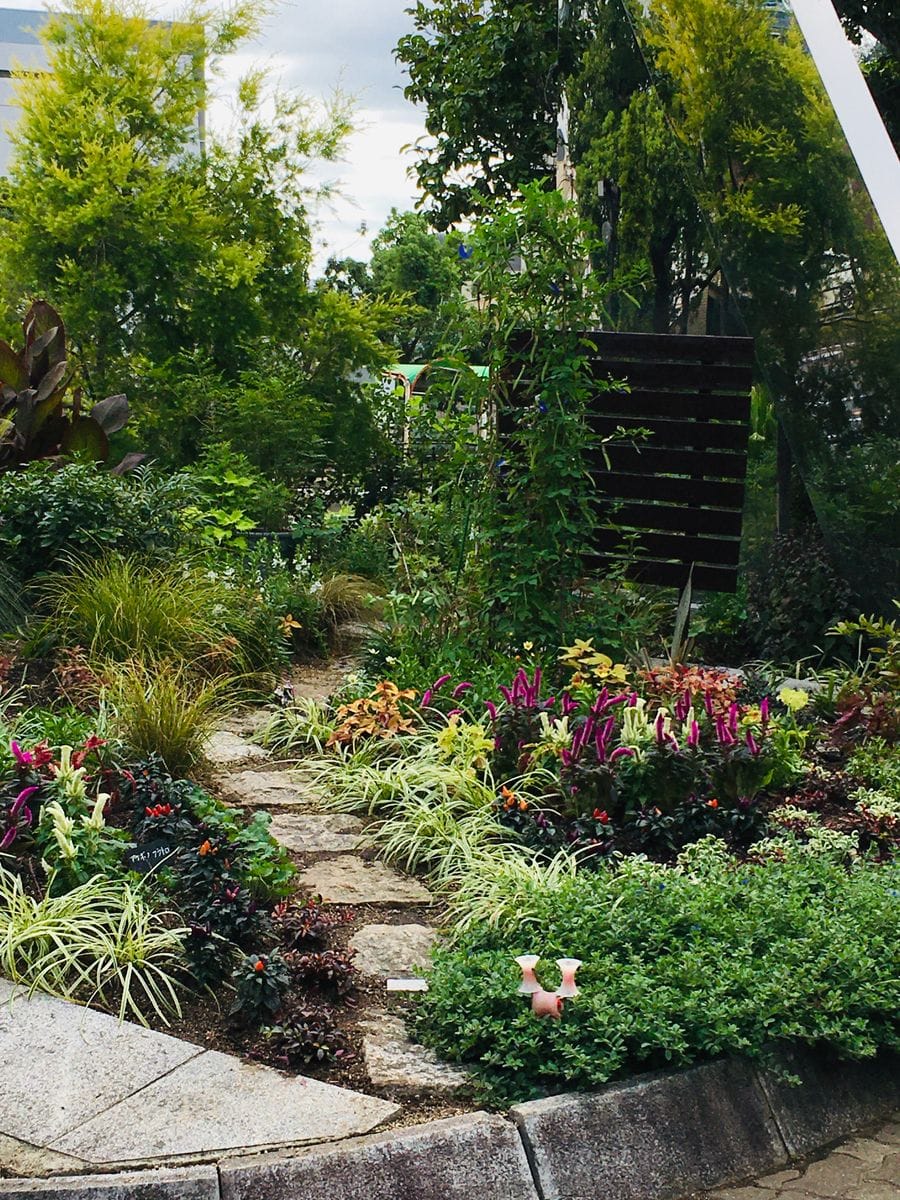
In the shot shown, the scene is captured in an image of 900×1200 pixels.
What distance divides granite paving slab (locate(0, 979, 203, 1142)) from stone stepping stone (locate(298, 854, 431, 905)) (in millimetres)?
1021

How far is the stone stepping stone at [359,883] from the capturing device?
4172 millimetres

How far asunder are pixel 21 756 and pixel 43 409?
14.3 ft

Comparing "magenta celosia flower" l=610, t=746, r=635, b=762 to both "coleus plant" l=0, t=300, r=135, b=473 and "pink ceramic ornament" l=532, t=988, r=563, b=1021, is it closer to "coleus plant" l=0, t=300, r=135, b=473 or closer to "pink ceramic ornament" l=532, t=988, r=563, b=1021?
"pink ceramic ornament" l=532, t=988, r=563, b=1021

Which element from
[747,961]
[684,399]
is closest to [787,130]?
[684,399]

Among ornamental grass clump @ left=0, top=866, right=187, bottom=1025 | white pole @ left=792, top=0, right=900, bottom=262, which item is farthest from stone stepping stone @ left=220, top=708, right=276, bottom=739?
white pole @ left=792, top=0, right=900, bottom=262

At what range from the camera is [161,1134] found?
2758 millimetres

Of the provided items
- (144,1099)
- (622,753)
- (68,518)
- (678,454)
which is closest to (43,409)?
(68,518)

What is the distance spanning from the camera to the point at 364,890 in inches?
167

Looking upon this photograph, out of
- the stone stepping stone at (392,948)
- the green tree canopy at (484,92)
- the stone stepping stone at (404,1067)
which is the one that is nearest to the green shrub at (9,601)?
the stone stepping stone at (392,948)

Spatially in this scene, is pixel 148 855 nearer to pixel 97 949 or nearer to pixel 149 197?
pixel 97 949

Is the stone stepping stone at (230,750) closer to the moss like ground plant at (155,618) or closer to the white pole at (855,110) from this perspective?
the moss like ground plant at (155,618)

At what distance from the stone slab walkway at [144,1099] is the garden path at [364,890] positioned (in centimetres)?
21

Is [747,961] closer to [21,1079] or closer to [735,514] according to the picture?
[21,1079]

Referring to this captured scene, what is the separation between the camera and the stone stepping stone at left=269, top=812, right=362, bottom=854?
4594 millimetres
